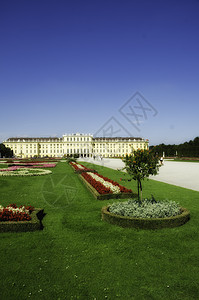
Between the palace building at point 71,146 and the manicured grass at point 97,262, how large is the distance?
11110 centimetres

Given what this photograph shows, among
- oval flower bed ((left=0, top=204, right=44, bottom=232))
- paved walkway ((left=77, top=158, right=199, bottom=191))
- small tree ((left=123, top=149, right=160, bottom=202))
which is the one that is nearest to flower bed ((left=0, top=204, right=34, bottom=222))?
oval flower bed ((left=0, top=204, right=44, bottom=232))

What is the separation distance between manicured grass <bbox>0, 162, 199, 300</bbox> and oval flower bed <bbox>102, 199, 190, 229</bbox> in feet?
0.56

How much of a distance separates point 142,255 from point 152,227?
1.41 m

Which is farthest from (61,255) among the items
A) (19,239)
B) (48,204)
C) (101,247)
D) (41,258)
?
(48,204)

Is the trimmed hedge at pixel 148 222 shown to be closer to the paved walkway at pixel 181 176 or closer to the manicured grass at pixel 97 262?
the manicured grass at pixel 97 262

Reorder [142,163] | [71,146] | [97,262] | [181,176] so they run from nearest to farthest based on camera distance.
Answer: [97,262]
[142,163]
[181,176]
[71,146]

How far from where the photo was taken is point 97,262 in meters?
4.25

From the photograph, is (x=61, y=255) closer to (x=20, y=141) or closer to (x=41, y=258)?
(x=41, y=258)

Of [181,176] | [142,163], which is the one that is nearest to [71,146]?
[181,176]

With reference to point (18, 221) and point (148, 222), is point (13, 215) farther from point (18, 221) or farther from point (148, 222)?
point (148, 222)

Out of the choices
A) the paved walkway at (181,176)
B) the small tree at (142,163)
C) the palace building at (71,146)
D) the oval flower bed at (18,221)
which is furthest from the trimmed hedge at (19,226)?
the palace building at (71,146)

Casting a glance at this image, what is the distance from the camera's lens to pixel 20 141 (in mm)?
123562

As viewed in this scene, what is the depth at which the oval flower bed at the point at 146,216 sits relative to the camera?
5820 mm

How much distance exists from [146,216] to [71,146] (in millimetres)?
113806
